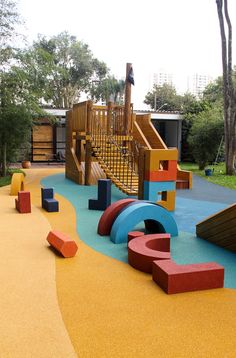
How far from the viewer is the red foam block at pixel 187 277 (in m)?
3.92

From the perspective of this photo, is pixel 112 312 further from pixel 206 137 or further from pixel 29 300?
pixel 206 137

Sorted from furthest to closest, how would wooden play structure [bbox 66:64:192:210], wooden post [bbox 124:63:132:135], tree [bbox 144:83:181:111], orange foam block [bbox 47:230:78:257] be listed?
1. tree [bbox 144:83:181:111]
2. wooden post [bbox 124:63:132:135]
3. wooden play structure [bbox 66:64:192:210]
4. orange foam block [bbox 47:230:78:257]

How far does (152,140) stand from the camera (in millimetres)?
14195

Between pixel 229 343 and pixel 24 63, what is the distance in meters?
12.9

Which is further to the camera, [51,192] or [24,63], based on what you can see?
A: [24,63]

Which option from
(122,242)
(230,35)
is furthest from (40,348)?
(230,35)

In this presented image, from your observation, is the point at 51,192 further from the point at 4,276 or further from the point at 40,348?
A: the point at 40,348

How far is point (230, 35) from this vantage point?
15758 millimetres

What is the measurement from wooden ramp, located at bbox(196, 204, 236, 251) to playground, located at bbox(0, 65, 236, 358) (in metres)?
0.02

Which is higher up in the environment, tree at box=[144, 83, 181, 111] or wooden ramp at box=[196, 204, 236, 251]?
tree at box=[144, 83, 181, 111]

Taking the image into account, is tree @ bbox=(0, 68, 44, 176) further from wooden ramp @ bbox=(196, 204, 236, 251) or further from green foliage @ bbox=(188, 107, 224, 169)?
wooden ramp @ bbox=(196, 204, 236, 251)

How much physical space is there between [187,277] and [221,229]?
2.00m

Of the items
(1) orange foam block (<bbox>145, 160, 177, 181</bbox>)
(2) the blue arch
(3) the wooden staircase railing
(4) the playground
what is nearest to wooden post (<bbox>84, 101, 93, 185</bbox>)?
(3) the wooden staircase railing

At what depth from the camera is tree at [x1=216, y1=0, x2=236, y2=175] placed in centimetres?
1573
